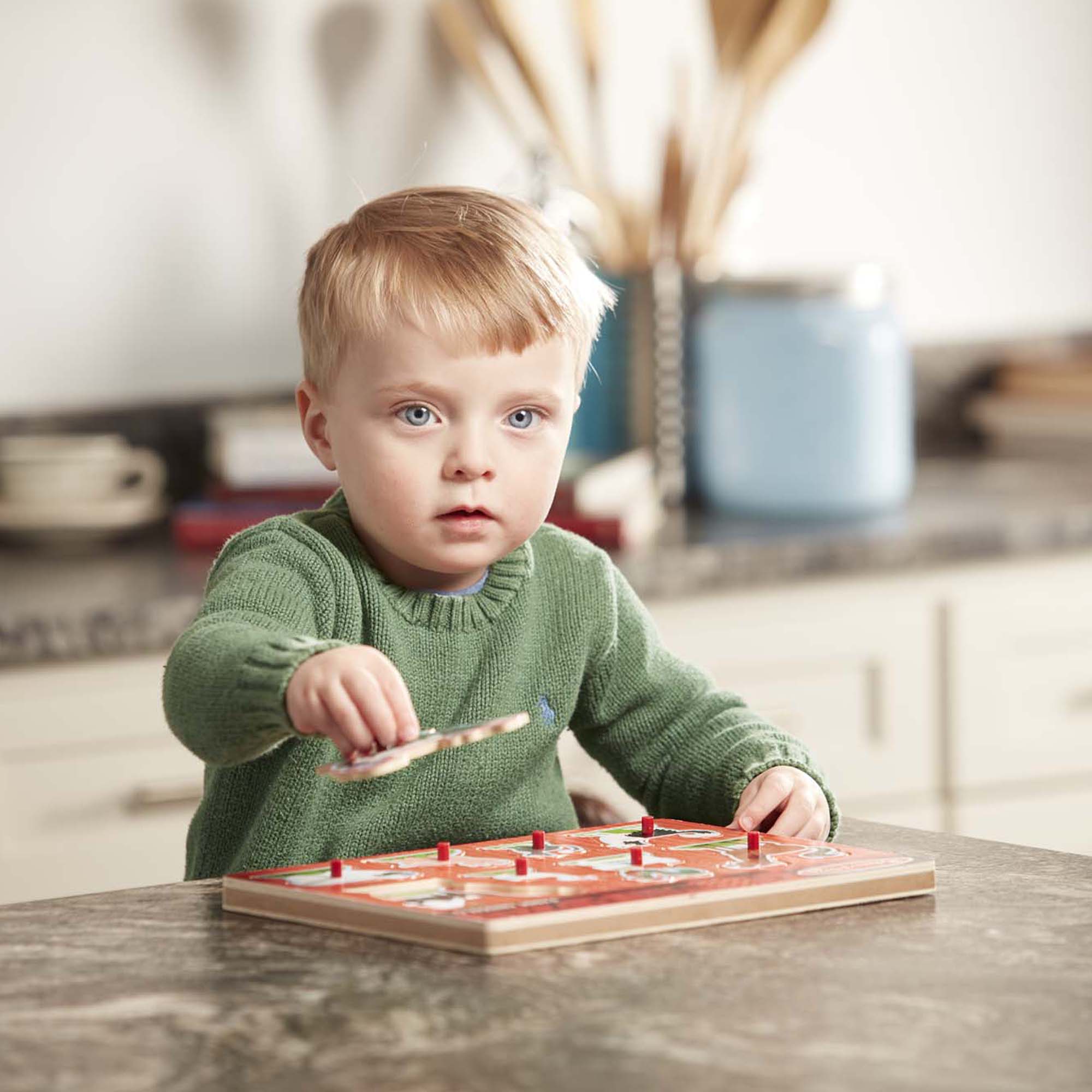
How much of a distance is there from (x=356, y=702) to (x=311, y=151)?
1683 millimetres

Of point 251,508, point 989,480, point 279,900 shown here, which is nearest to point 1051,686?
point 989,480

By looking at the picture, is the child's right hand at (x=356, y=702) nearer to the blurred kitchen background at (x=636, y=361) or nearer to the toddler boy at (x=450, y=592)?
the toddler boy at (x=450, y=592)

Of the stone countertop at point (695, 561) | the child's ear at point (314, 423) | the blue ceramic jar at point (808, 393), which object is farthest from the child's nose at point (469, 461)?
the blue ceramic jar at point (808, 393)

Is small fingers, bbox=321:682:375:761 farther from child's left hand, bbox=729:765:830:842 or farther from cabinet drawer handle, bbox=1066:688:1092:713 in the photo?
cabinet drawer handle, bbox=1066:688:1092:713

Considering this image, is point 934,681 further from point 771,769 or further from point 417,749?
point 417,749

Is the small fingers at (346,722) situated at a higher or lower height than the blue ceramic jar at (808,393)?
lower

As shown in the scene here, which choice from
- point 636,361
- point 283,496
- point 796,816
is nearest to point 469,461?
point 796,816

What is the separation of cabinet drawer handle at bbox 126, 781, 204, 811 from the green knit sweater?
0.67 m

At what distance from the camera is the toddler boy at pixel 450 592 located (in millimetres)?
925

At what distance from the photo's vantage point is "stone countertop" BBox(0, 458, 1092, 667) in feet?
5.47

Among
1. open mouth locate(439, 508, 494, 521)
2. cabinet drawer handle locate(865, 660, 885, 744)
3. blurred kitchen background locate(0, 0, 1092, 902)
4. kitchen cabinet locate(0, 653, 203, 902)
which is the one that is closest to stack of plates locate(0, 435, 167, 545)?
blurred kitchen background locate(0, 0, 1092, 902)

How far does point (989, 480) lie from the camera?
245cm

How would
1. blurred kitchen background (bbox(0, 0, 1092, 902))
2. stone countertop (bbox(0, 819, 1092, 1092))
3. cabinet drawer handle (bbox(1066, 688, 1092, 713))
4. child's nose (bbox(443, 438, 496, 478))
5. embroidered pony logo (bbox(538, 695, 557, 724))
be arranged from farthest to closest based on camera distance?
cabinet drawer handle (bbox(1066, 688, 1092, 713)), blurred kitchen background (bbox(0, 0, 1092, 902)), embroidered pony logo (bbox(538, 695, 557, 724)), child's nose (bbox(443, 438, 496, 478)), stone countertop (bbox(0, 819, 1092, 1092))

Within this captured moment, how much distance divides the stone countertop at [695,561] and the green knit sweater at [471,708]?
661 mm
